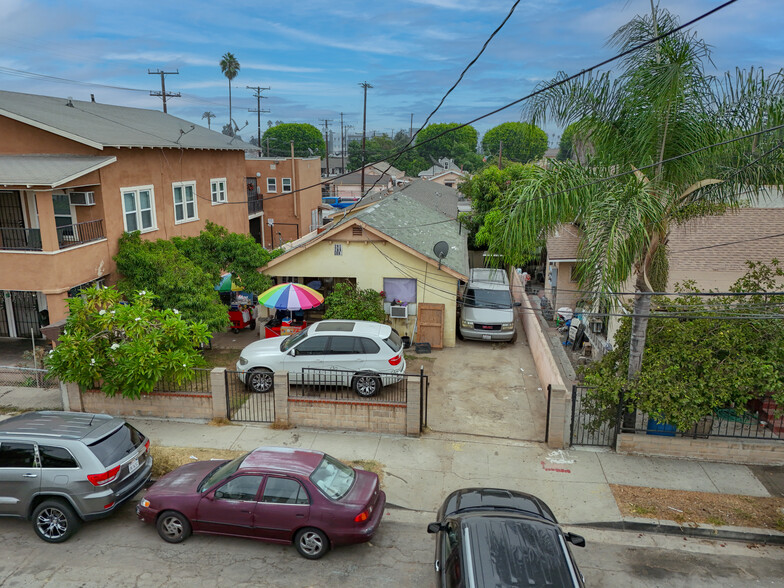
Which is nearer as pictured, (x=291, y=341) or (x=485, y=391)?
(x=291, y=341)

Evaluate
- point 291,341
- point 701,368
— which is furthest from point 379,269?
point 701,368

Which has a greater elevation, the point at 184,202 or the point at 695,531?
the point at 184,202

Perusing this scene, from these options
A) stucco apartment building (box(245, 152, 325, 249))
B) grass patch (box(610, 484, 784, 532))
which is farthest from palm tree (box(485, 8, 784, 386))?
stucco apartment building (box(245, 152, 325, 249))

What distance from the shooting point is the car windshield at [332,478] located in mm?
7840

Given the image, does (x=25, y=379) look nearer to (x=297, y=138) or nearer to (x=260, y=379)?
(x=260, y=379)

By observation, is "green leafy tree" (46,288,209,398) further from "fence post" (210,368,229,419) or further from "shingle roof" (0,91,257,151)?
"shingle roof" (0,91,257,151)

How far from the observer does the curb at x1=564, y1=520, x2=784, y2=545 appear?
333 inches

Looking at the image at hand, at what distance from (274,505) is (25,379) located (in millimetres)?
10034

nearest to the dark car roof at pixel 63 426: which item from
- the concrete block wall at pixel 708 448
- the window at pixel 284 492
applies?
the window at pixel 284 492

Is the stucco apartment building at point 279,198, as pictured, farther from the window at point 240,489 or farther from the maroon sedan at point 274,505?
the window at point 240,489

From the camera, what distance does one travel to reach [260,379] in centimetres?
1324

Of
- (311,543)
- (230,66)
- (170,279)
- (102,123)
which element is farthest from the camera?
(230,66)

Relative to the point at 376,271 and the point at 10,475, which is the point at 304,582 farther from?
the point at 376,271

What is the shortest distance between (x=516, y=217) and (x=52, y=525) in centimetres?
871
